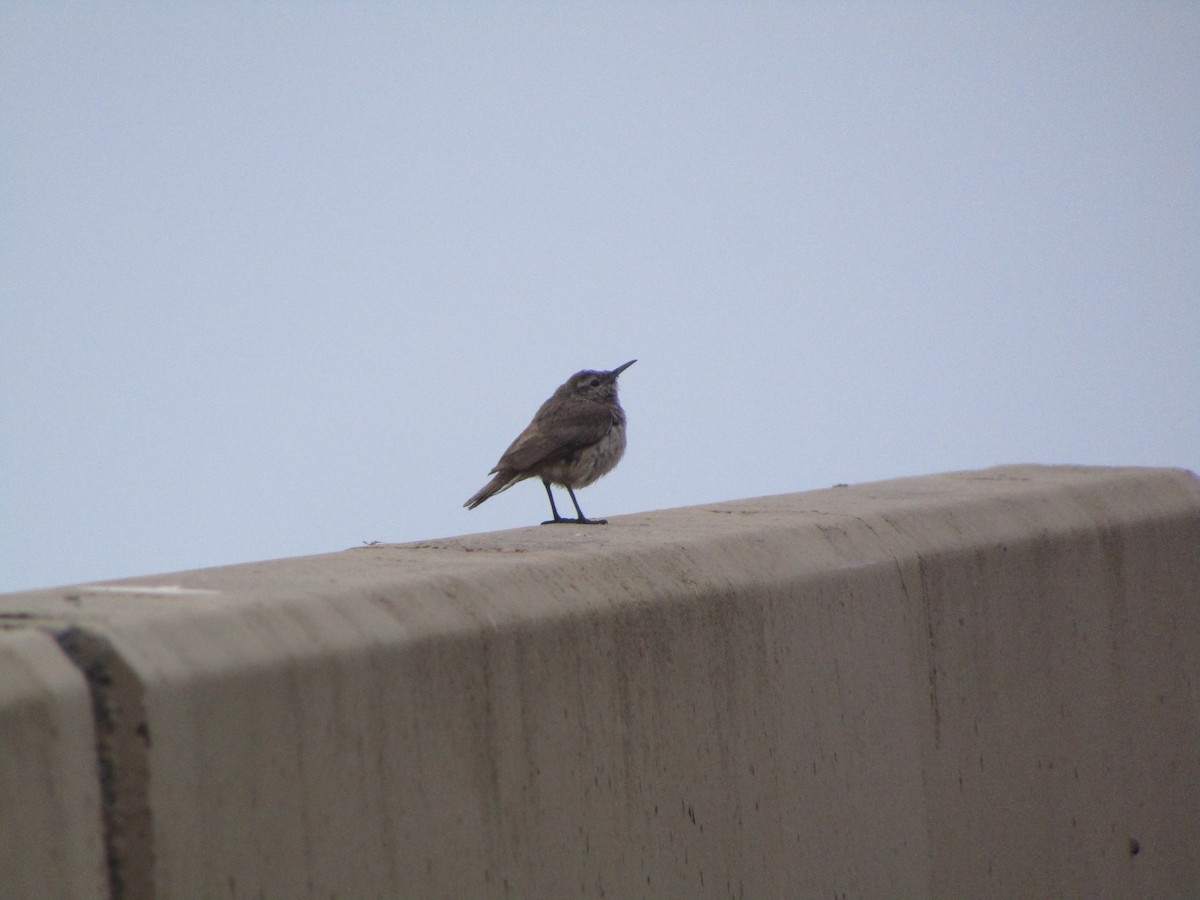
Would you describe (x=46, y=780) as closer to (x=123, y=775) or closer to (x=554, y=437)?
(x=123, y=775)

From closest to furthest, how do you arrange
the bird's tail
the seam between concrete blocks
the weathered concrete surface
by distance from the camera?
the weathered concrete surface
the seam between concrete blocks
the bird's tail

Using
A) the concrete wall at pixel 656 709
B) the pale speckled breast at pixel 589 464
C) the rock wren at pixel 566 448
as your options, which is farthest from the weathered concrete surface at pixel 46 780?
the pale speckled breast at pixel 589 464

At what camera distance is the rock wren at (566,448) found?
7.10 meters

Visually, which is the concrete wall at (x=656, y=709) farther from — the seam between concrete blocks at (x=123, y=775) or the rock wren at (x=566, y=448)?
the rock wren at (x=566, y=448)

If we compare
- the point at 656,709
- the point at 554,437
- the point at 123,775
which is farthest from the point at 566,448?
the point at 123,775

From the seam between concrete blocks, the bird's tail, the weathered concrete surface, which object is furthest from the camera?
the bird's tail

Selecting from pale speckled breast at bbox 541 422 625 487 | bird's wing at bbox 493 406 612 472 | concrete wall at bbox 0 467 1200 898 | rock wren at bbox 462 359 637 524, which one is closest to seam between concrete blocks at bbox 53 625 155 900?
concrete wall at bbox 0 467 1200 898

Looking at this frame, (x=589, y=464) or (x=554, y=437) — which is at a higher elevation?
(x=554, y=437)

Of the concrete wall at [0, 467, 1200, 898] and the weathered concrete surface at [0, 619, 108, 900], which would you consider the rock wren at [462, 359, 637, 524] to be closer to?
the concrete wall at [0, 467, 1200, 898]

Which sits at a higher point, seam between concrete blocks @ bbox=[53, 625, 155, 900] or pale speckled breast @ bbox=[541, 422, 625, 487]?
seam between concrete blocks @ bbox=[53, 625, 155, 900]

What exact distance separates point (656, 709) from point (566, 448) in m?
4.36

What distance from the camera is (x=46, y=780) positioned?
1.88 metres

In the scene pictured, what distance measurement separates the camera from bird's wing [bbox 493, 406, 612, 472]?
7.10 metres

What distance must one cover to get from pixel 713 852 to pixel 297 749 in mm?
1129
